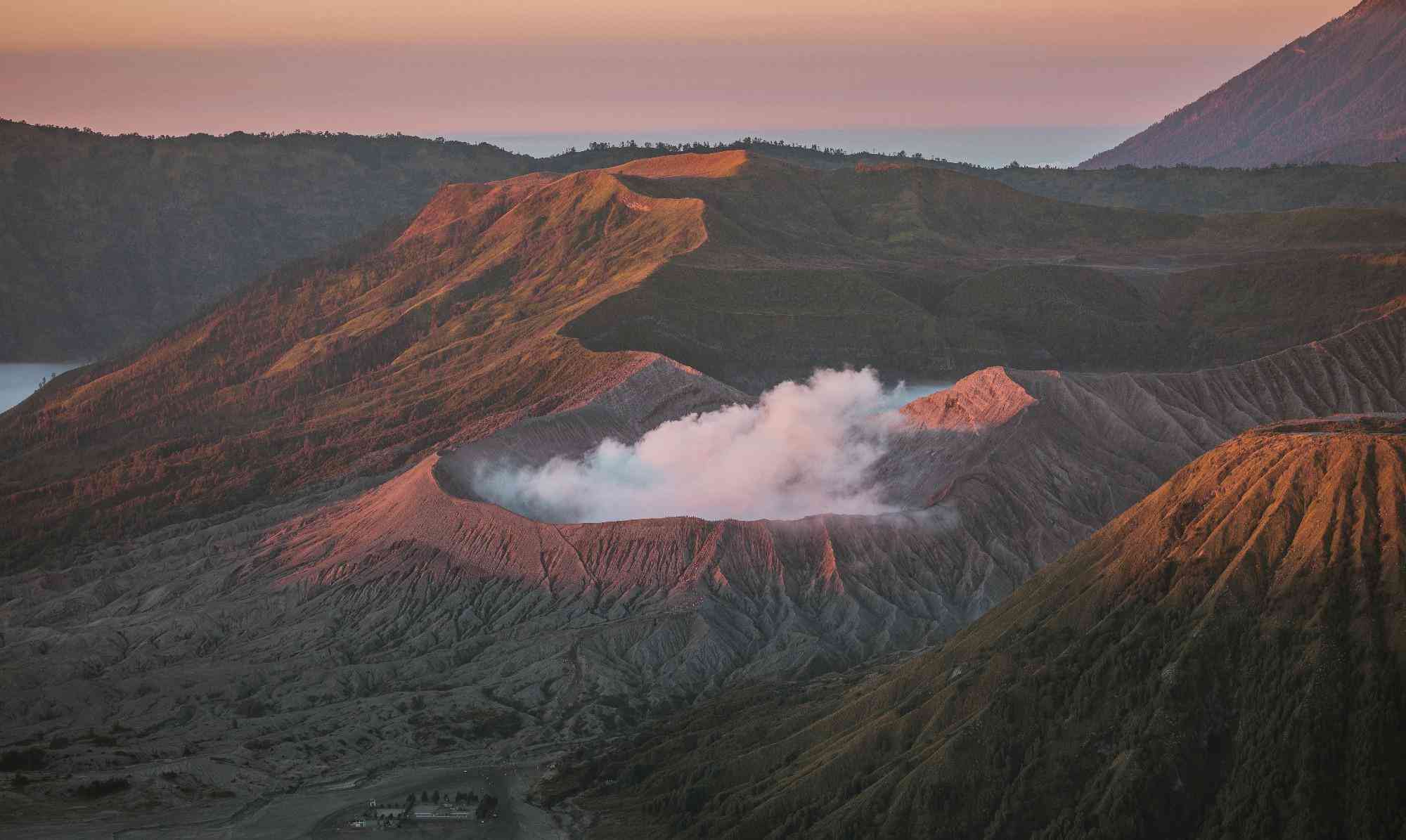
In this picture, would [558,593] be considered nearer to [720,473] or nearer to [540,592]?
[540,592]

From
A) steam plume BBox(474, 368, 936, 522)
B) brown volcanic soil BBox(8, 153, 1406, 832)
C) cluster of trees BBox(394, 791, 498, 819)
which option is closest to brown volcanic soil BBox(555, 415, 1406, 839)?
cluster of trees BBox(394, 791, 498, 819)

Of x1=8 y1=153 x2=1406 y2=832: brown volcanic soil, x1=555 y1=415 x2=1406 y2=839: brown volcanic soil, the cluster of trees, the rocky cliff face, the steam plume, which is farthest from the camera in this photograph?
the steam plume

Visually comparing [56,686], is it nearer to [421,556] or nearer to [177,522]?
[421,556]

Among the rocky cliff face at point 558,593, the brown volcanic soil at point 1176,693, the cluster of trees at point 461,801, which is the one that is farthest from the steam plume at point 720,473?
the brown volcanic soil at point 1176,693

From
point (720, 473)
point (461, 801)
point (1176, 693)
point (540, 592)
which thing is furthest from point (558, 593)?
point (1176, 693)

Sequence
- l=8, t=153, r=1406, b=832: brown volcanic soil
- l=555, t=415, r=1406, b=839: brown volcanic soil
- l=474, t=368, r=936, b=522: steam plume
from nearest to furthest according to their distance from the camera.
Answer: l=555, t=415, r=1406, b=839: brown volcanic soil, l=8, t=153, r=1406, b=832: brown volcanic soil, l=474, t=368, r=936, b=522: steam plume

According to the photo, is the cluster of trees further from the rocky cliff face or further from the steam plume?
the steam plume

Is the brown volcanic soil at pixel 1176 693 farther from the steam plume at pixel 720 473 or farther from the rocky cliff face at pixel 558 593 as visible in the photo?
the steam plume at pixel 720 473

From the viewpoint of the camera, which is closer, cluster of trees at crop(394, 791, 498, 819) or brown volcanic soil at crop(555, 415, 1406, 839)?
brown volcanic soil at crop(555, 415, 1406, 839)
